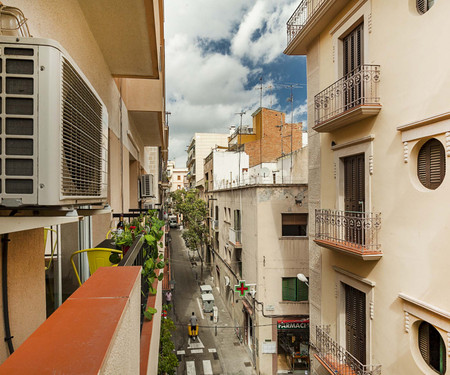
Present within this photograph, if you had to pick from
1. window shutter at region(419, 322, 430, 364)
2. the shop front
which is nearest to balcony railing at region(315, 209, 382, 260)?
window shutter at region(419, 322, 430, 364)

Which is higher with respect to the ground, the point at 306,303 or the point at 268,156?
the point at 268,156

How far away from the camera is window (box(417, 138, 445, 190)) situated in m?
4.88

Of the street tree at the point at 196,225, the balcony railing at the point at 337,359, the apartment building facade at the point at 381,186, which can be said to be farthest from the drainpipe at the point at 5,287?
the street tree at the point at 196,225

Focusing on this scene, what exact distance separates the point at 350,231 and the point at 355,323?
7.32ft

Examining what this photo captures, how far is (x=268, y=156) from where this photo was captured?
27.0 m

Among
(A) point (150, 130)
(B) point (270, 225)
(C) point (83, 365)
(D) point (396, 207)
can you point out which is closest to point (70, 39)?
(C) point (83, 365)

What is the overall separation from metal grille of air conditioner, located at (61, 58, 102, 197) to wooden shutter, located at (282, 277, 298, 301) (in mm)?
12484

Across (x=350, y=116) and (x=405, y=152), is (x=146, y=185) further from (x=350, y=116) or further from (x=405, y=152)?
(x=405, y=152)

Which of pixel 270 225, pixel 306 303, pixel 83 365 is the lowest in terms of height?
pixel 306 303

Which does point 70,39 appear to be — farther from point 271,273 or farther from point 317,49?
point 271,273

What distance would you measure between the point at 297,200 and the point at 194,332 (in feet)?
30.3

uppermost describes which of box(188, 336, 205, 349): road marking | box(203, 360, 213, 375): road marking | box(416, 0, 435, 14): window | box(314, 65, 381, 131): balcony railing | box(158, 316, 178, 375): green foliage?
box(416, 0, 435, 14): window

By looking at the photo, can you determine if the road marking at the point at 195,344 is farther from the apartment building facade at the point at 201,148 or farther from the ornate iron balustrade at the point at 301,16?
the apartment building facade at the point at 201,148

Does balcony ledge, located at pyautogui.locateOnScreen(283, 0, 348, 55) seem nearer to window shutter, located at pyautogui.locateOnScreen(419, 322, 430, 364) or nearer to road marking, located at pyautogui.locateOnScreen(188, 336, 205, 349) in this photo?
window shutter, located at pyautogui.locateOnScreen(419, 322, 430, 364)
